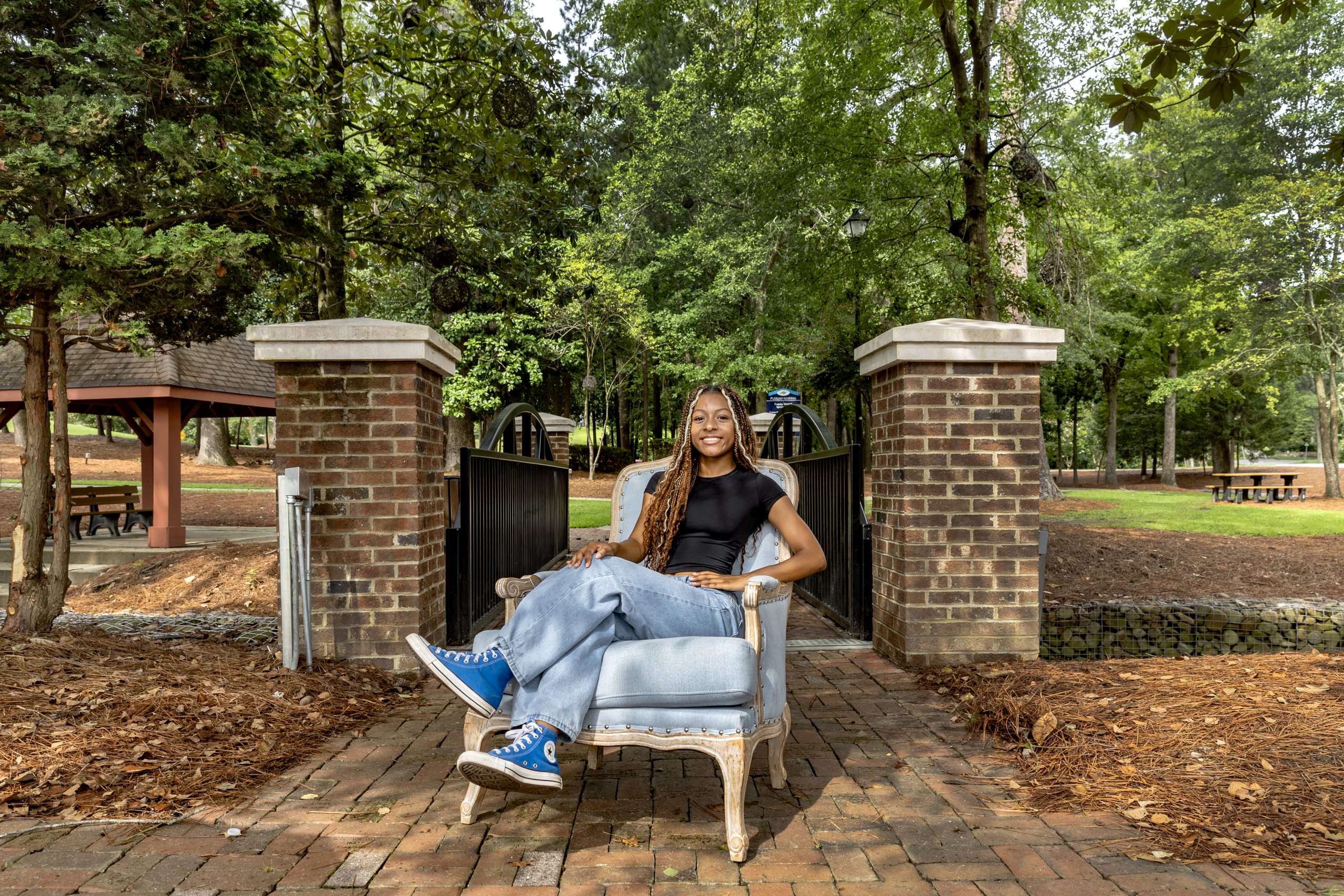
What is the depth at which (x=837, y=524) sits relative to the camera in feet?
20.4

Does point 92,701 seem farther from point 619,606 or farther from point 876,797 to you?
point 876,797

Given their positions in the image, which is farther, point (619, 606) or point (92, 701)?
point (92, 701)

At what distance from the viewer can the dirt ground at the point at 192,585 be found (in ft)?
25.0

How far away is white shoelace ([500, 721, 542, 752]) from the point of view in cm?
251

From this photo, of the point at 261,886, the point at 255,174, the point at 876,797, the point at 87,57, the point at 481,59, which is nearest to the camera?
the point at 261,886

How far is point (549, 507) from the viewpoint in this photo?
8984 mm

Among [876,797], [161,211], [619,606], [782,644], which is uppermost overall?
[161,211]

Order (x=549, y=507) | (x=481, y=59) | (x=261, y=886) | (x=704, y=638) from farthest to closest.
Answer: (x=549, y=507), (x=481, y=59), (x=704, y=638), (x=261, y=886)

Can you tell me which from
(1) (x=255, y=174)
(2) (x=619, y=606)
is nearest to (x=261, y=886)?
(2) (x=619, y=606)

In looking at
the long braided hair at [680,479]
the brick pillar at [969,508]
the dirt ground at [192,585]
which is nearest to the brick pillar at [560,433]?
the dirt ground at [192,585]

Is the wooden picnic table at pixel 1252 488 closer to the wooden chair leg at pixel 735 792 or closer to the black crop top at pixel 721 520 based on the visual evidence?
the black crop top at pixel 721 520

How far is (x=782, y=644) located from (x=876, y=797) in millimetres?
575

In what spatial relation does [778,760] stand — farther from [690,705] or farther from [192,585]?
[192,585]

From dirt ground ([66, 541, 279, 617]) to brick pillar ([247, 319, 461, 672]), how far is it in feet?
8.72
